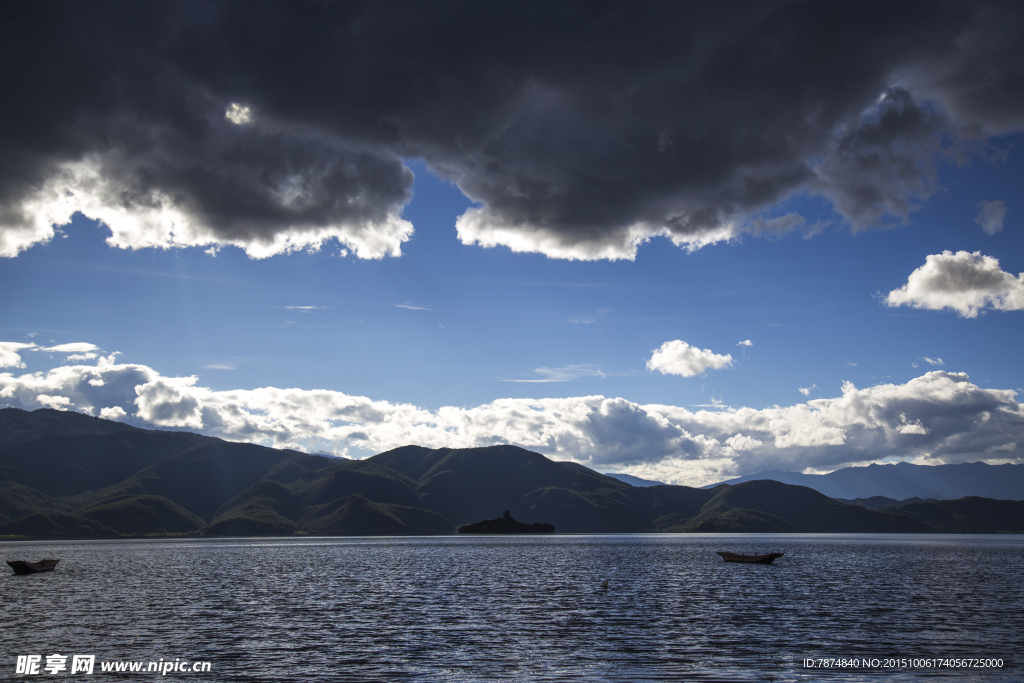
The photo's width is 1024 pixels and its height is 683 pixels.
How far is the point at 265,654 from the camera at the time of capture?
179 ft

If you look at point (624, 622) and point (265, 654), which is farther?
point (624, 622)

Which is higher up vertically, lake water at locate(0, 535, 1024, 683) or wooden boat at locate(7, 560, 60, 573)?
lake water at locate(0, 535, 1024, 683)

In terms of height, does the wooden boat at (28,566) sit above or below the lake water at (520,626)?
below

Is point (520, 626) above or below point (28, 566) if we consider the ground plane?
above

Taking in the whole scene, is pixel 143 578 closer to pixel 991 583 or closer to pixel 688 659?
pixel 688 659

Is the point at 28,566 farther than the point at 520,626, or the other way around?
the point at 28,566

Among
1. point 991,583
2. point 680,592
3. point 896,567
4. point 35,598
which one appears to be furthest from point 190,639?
point 896,567

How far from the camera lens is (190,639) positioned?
6128cm

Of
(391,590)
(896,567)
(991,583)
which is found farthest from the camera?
(896,567)

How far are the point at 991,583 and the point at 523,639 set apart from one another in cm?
10336

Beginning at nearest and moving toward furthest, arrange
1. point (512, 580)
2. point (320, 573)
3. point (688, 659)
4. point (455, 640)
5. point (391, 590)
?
point (688, 659) < point (455, 640) < point (391, 590) < point (512, 580) < point (320, 573)

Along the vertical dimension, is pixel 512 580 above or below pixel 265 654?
below

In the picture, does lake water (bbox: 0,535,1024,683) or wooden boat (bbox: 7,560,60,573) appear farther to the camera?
wooden boat (bbox: 7,560,60,573)

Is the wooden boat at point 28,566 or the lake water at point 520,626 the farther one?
the wooden boat at point 28,566
